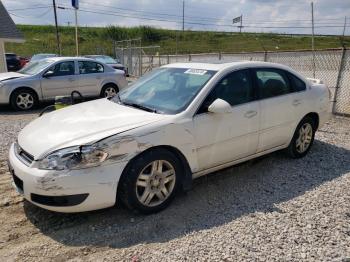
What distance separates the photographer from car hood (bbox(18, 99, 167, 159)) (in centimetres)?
351

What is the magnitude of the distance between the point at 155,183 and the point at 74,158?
0.89 meters

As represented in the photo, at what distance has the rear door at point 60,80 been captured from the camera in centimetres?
1035

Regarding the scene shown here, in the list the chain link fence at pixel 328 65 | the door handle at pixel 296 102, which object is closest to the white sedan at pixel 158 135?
the door handle at pixel 296 102

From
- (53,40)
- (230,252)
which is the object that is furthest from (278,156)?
(53,40)

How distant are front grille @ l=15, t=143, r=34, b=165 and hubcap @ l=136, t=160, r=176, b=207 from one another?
3.48 ft

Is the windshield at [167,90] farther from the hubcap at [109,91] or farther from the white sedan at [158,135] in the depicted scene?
the hubcap at [109,91]

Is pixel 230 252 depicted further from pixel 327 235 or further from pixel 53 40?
pixel 53 40

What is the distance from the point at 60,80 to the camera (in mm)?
10516

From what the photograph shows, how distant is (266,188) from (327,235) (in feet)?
3.78

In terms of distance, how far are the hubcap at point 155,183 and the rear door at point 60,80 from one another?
7.51m

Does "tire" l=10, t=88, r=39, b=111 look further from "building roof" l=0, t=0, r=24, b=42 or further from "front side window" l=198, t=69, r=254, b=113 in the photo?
"building roof" l=0, t=0, r=24, b=42

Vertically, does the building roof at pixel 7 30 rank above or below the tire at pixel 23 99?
above

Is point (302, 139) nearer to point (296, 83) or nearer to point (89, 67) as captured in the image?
point (296, 83)

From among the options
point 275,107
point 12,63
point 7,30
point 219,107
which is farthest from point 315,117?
point 12,63
